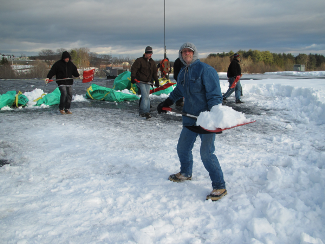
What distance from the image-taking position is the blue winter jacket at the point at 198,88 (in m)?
2.58

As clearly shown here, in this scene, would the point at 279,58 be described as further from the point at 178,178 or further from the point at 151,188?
the point at 151,188

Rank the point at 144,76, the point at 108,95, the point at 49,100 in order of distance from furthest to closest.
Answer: the point at 108,95 < the point at 49,100 < the point at 144,76

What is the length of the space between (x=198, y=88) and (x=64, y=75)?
5.38 metres

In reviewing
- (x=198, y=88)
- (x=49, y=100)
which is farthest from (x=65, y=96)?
(x=198, y=88)

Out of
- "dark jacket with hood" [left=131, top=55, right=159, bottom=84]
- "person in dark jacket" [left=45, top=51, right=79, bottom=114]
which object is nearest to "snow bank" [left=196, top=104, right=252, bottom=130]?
"dark jacket with hood" [left=131, top=55, right=159, bottom=84]

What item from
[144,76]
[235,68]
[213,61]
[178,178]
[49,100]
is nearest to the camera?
[178,178]

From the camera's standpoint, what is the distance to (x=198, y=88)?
2668mm

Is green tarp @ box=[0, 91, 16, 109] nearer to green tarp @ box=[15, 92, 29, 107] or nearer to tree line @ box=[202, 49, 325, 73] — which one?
green tarp @ box=[15, 92, 29, 107]

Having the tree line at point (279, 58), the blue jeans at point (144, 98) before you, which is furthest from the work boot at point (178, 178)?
the tree line at point (279, 58)

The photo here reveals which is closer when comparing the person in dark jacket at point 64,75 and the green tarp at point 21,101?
the person in dark jacket at point 64,75

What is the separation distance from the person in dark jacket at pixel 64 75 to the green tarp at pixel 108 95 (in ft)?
8.29

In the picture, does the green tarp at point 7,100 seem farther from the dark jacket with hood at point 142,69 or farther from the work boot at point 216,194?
the work boot at point 216,194

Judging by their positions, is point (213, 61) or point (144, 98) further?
point (213, 61)

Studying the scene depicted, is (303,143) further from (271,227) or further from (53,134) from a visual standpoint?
(53,134)
